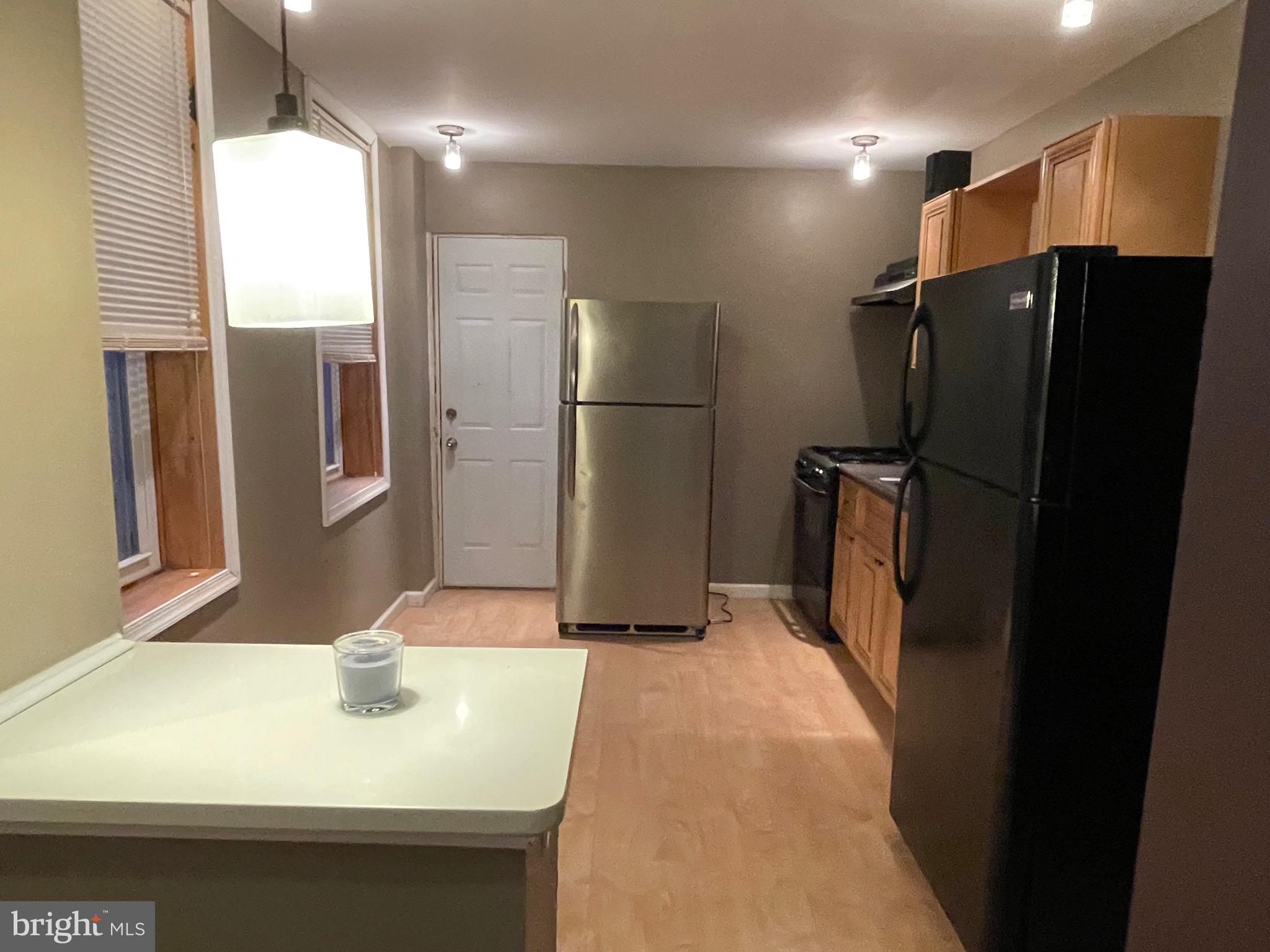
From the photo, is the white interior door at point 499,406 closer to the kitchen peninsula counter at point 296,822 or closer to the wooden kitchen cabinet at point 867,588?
the wooden kitchen cabinet at point 867,588

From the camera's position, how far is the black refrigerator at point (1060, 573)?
1.61 metres

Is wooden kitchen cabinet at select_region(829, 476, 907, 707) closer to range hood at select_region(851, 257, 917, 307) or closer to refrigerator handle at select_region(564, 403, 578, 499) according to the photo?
range hood at select_region(851, 257, 917, 307)

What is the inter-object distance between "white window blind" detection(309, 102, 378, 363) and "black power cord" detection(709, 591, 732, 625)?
7.07 feet

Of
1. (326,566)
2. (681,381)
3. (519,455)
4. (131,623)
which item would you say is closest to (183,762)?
(131,623)

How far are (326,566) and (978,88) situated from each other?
3.00 metres

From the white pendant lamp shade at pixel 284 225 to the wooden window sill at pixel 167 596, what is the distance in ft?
3.60

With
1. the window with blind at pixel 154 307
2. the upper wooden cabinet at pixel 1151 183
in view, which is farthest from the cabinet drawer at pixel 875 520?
the window with blind at pixel 154 307

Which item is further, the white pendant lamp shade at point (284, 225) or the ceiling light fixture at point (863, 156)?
the ceiling light fixture at point (863, 156)

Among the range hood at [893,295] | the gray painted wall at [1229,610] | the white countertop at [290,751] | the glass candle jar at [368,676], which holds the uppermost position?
the range hood at [893,295]

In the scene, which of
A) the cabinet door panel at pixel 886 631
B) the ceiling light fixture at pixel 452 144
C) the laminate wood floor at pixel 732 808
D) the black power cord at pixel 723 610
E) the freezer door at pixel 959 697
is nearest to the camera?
the freezer door at pixel 959 697

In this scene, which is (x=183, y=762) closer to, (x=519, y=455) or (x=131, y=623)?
(x=131, y=623)

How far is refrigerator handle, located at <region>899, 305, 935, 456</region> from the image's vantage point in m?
2.18

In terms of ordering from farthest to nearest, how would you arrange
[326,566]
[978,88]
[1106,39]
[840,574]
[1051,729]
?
[840,574]
[326,566]
[978,88]
[1106,39]
[1051,729]

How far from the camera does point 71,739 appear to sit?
1.17m
